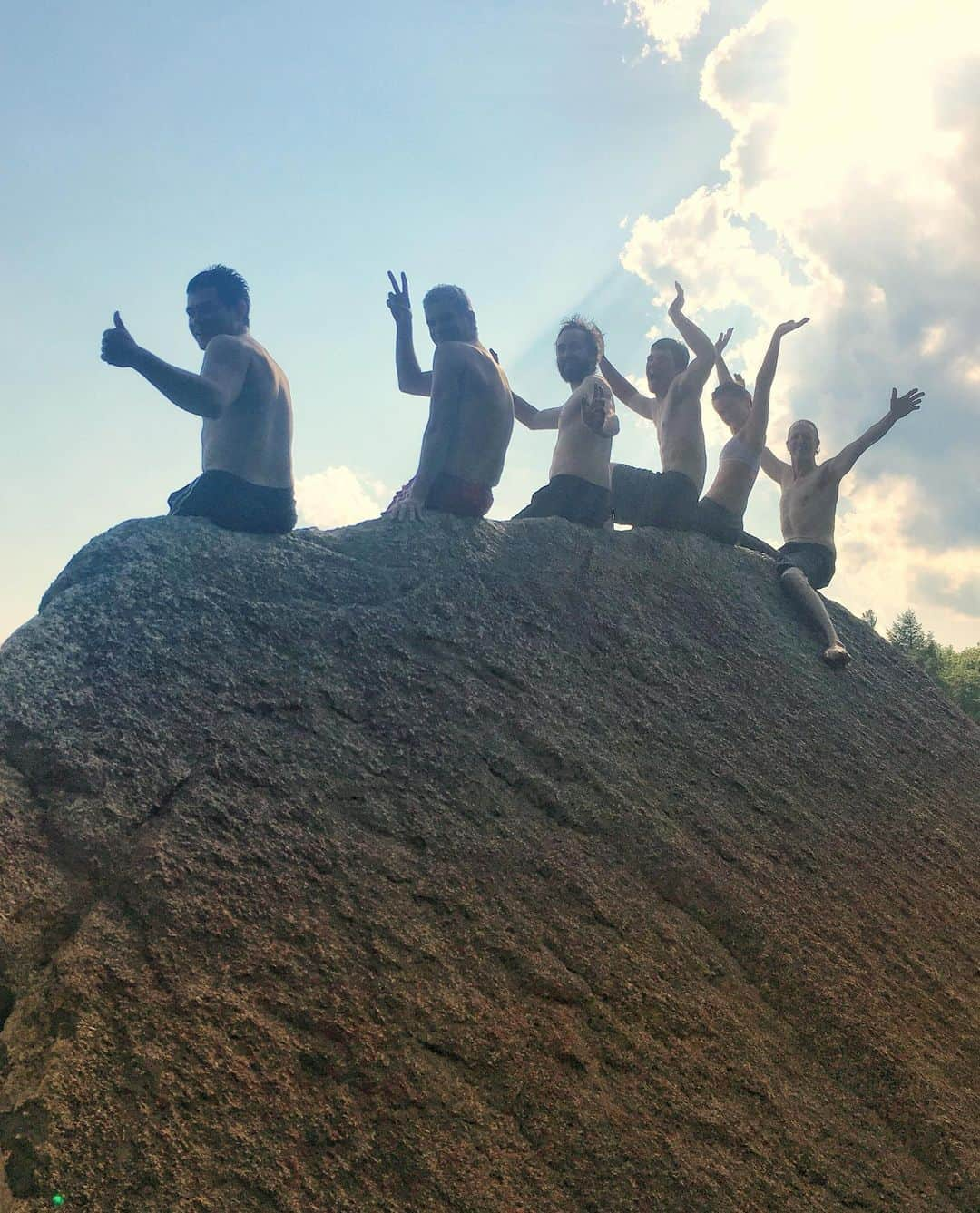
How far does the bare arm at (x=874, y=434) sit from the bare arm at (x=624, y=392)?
5.85 ft

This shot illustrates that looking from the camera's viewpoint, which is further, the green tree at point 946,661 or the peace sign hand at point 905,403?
the green tree at point 946,661

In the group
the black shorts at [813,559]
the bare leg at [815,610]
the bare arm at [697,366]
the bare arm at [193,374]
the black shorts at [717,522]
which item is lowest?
the bare arm at [193,374]

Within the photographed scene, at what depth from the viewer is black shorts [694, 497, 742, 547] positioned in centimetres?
754

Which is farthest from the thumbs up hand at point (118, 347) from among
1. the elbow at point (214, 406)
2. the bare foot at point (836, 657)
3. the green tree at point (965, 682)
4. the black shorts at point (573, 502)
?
the green tree at point (965, 682)

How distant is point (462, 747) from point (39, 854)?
1.93 meters

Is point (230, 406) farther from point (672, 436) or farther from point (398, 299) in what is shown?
point (672, 436)

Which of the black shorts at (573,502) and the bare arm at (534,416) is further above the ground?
the bare arm at (534,416)

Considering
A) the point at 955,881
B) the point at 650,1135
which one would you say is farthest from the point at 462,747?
the point at 955,881

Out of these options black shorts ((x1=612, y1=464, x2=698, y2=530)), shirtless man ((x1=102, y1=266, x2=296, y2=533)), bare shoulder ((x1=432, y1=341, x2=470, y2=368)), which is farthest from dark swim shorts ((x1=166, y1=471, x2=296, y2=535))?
black shorts ((x1=612, y1=464, x2=698, y2=530))

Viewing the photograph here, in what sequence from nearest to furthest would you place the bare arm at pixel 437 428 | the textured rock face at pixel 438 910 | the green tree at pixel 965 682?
the textured rock face at pixel 438 910 < the bare arm at pixel 437 428 < the green tree at pixel 965 682

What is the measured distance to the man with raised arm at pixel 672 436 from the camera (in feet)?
24.3

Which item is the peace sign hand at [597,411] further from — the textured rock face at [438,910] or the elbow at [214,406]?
the elbow at [214,406]

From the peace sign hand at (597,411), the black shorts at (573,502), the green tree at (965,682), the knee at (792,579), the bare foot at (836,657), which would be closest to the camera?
the bare foot at (836,657)

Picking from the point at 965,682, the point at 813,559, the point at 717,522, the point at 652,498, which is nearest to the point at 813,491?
the point at 813,559
